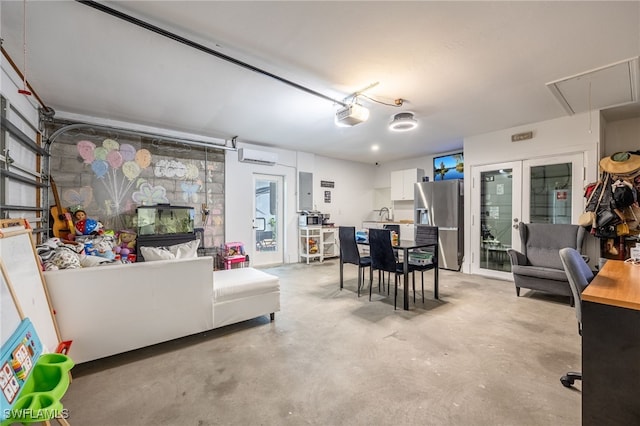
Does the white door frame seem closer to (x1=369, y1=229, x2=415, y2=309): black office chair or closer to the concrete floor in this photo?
the concrete floor

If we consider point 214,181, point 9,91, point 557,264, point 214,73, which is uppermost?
point 214,73

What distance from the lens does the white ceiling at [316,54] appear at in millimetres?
1925

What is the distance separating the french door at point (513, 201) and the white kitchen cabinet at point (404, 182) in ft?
5.71

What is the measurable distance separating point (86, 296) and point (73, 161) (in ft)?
10.0

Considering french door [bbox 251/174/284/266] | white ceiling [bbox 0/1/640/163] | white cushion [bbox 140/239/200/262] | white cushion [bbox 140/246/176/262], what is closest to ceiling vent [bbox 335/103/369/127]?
white ceiling [bbox 0/1/640/163]

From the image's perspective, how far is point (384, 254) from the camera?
Answer: 339cm

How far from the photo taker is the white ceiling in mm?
1925

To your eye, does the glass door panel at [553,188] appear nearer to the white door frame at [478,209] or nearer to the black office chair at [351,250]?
the white door frame at [478,209]

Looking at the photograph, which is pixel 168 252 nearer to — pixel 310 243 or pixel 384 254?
pixel 384 254

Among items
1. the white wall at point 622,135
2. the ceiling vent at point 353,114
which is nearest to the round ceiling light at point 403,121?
the ceiling vent at point 353,114

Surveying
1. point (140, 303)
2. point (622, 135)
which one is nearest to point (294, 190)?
point (140, 303)

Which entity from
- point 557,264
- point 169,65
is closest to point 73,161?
point 169,65

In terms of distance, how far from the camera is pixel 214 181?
5246mm

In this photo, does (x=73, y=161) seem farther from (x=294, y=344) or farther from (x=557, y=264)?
(x=557, y=264)
